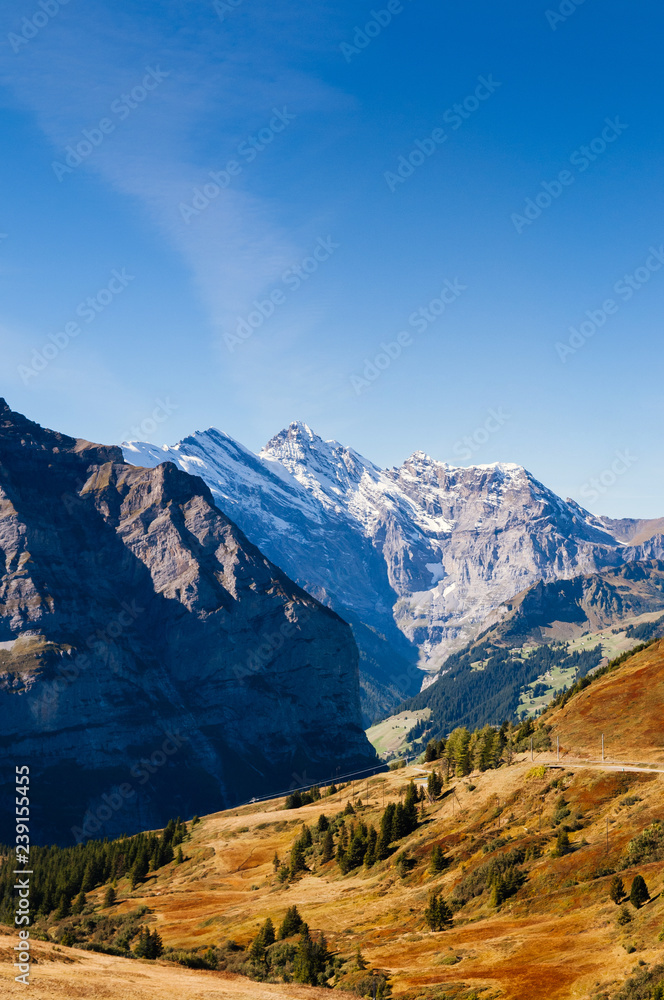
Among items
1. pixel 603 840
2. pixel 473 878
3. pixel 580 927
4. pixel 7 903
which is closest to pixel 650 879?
pixel 580 927

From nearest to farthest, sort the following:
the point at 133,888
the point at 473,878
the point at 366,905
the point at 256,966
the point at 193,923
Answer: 1. the point at 256,966
2. the point at 473,878
3. the point at 366,905
4. the point at 193,923
5. the point at 133,888

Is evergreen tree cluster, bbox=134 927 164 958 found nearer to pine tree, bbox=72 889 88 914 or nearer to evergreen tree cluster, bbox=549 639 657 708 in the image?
pine tree, bbox=72 889 88 914

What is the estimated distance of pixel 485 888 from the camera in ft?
240

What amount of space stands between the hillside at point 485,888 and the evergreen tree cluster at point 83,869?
13.4ft

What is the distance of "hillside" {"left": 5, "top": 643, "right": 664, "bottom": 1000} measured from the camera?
53.8 metres

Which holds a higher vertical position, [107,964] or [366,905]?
[107,964]

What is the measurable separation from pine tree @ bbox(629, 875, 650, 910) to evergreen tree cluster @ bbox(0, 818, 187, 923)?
91856mm

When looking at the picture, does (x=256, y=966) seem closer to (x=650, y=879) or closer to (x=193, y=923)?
(x=193, y=923)

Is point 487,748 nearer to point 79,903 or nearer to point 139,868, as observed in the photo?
point 139,868

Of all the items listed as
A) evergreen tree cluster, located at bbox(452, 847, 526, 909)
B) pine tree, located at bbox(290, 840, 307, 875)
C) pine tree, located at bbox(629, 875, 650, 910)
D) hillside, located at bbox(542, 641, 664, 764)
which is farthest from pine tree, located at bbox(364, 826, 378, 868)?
pine tree, located at bbox(629, 875, 650, 910)

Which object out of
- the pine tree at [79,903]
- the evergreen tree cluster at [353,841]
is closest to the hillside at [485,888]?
the evergreen tree cluster at [353,841]

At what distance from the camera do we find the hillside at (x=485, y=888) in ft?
176

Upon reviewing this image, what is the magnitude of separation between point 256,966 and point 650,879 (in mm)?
Result: 35411

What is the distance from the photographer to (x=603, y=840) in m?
72.4
